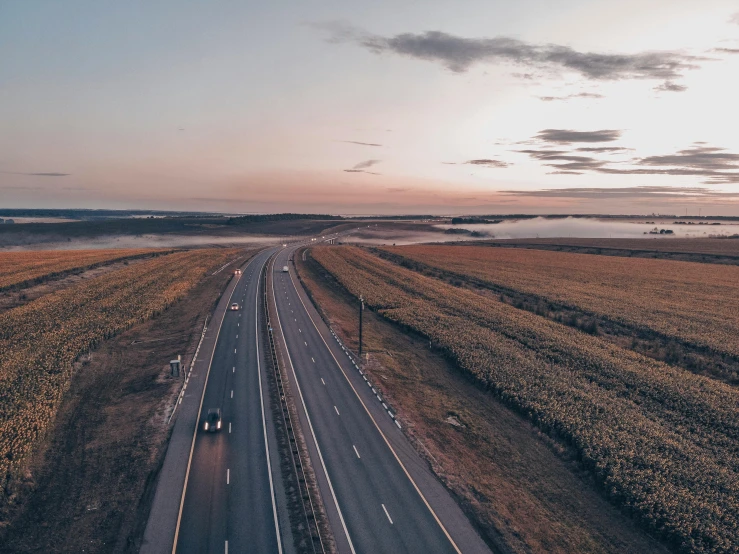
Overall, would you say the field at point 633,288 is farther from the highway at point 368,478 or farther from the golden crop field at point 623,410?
the highway at point 368,478

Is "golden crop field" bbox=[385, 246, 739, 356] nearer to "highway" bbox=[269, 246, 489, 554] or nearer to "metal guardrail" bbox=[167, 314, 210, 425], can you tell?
"highway" bbox=[269, 246, 489, 554]

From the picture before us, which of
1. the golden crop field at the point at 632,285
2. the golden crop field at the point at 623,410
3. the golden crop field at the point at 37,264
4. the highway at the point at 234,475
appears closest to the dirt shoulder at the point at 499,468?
the golden crop field at the point at 623,410

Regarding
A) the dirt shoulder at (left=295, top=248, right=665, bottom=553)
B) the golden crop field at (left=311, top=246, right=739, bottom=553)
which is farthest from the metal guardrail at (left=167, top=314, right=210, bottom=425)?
the golden crop field at (left=311, top=246, right=739, bottom=553)

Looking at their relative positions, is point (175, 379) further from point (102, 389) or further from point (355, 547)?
point (355, 547)

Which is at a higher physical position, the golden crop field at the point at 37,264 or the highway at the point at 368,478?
the golden crop field at the point at 37,264

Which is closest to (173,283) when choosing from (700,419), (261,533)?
(261,533)

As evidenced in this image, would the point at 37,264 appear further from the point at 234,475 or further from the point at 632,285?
the point at 632,285
